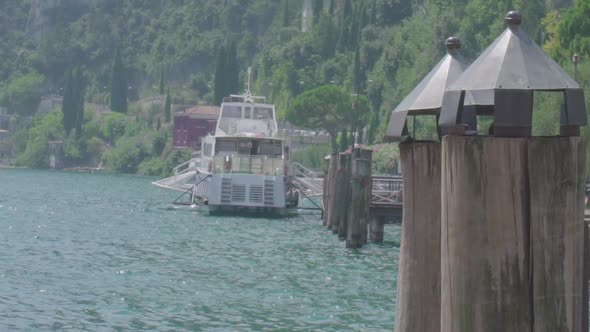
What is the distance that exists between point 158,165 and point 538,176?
17496 centimetres

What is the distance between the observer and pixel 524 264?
27.4ft

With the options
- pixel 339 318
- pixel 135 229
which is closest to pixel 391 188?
pixel 135 229

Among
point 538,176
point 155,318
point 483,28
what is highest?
point 483,28

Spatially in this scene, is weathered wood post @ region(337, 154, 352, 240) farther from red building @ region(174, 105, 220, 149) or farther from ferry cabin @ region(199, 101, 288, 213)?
red building @ region(174, 105, 220, 149)

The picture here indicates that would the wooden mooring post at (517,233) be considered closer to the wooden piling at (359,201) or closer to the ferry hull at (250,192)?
the wooden piling at (359,201)

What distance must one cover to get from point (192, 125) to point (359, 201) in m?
153

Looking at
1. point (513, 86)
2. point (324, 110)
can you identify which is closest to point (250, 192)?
point (513, 86)

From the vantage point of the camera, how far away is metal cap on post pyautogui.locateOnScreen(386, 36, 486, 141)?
1039cm

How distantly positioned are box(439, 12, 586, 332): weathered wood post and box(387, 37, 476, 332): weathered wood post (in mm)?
1641

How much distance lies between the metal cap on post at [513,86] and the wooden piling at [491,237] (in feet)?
0.64

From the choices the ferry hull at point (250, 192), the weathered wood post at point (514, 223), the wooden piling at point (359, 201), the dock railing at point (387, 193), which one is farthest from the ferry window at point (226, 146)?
the weathered wood post at point (514, 223)

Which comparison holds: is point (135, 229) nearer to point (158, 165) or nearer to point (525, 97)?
point (525, 97)

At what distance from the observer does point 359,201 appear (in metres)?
37.4

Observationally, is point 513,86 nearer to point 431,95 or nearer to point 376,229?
point 431,95
